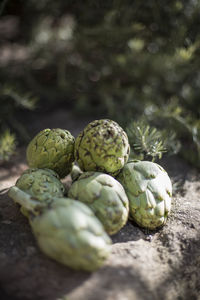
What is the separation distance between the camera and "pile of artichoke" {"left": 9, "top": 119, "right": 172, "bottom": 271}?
94 centimetres

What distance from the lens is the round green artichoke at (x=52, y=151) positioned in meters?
1.26

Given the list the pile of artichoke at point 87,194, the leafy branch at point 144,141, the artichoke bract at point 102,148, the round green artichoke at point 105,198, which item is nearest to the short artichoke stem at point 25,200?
the pile of artichoke at point 87,194

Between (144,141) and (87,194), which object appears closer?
(87,194)

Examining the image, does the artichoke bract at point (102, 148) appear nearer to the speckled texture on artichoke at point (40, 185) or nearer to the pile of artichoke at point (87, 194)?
the pile of artichoke at point (87, 194)

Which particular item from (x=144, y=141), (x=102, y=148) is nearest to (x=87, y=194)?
(x=102, y=148)

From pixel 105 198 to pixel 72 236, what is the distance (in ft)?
0.71

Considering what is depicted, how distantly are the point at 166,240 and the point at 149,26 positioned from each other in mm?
1637

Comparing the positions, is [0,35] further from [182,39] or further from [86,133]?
[86,133]

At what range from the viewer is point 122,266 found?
3.45 feet

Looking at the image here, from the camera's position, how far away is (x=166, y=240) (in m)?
1.23

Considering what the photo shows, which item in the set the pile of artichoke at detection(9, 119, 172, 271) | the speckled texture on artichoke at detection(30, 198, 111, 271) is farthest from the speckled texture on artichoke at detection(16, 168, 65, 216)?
the speckled texture on artichoke at detection(30, 198, 111, 271)

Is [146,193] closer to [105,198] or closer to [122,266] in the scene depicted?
[105,198]

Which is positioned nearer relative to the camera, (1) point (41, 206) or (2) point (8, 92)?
(1) point (41, 206)

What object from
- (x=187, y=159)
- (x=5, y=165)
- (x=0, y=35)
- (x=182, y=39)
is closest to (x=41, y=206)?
(x=5, y=165)
